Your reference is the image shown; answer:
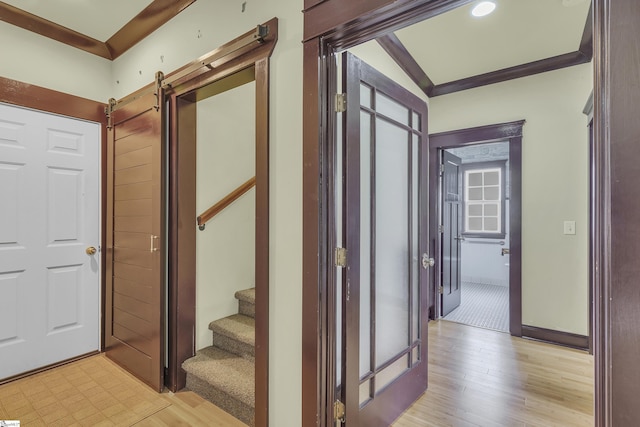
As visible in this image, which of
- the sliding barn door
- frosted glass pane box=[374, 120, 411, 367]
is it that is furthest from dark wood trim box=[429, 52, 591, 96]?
the sliding barn door

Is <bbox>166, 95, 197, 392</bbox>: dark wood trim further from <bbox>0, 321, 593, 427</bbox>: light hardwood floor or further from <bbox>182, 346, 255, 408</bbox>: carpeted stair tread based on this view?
<bbox>0, 321, 593, 427</bbox>: light hardwood floor

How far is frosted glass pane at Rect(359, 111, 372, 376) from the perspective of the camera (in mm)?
1664

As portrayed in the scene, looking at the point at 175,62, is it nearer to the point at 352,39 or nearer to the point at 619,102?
the point at 352,39

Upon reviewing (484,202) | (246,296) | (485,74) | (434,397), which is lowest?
(434,397)

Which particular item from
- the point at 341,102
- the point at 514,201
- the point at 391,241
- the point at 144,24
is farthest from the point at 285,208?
the point at 514,201

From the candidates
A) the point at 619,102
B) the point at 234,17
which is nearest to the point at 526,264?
the point at 619,102

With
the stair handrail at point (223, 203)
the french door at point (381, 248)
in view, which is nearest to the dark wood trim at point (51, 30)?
the stair handrail at point (223, 203)

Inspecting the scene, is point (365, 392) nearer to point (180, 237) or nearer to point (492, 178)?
point (180, 237)

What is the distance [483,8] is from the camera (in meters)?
2.14

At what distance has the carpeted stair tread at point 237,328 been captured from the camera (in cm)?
213

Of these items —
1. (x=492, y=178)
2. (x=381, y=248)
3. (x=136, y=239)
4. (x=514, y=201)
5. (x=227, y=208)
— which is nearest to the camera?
(x=381, y=248)

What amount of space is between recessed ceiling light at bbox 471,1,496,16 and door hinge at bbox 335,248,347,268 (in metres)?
1.99

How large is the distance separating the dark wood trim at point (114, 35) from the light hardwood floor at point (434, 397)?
265 cm

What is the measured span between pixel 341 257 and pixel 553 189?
9.10 feet
